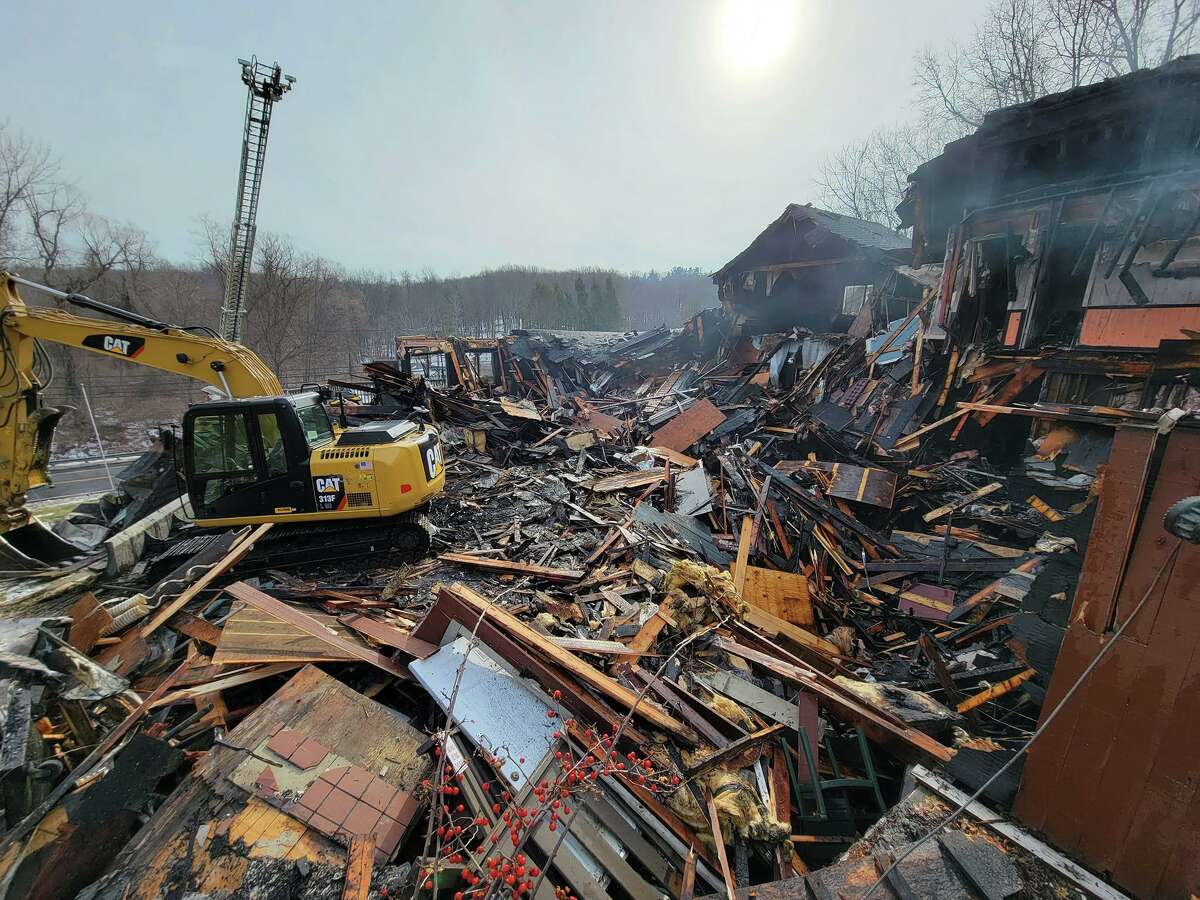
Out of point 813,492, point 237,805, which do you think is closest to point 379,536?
point 237,805

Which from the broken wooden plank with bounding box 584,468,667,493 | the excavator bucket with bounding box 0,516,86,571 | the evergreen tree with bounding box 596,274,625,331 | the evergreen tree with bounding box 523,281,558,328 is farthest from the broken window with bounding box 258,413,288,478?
the evergreen tree with bounding box 596,274,625,331

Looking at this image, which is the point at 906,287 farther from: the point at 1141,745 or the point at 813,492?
the point at 1141,745

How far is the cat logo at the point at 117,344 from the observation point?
587cm

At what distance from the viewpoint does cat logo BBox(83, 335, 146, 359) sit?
587 centimetres

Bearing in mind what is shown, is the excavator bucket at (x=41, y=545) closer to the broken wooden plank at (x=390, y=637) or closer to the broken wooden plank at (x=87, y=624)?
the broken wooden plank at (x=87, y=624)

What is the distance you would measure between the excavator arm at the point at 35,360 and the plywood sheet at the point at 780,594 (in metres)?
7.28

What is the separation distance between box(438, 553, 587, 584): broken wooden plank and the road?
540 inches

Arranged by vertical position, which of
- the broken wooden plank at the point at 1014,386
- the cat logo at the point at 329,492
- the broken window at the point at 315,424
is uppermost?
the broken wooden plank at the point at 1014,386

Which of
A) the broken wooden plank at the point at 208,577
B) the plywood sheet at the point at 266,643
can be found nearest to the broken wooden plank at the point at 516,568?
the broken wooden plank at the point at 208,577

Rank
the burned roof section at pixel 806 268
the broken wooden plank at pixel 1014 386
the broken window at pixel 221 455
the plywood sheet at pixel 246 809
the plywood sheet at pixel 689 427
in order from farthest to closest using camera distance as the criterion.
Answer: the burned roof section at pixel 806 268, the plywood sheet at pixel 689 427, the broken wooden plank at pixel 1014 386, the broken window at pixel 221 455, the plywood sheet at pixel 246 809

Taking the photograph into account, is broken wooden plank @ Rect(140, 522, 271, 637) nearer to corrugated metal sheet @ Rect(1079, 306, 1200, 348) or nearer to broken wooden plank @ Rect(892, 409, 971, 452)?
broken wooden plank @ Rect(892, 409, 971, 452)

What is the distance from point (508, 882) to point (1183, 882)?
2722mm

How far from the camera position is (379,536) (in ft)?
21.5

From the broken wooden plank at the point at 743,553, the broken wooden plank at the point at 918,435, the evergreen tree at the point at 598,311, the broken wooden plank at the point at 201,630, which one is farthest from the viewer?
the evergreen tree at the point at 598,311
